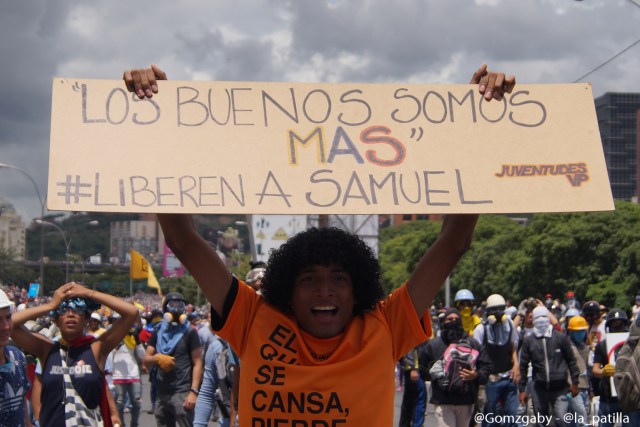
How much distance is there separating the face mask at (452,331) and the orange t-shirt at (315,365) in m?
7.14

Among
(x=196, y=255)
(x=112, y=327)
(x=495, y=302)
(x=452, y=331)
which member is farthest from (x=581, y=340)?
(x=196, y=255)

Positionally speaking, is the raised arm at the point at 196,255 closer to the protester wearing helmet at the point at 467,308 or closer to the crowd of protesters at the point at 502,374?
the crowd of protesters at the point at 502,374

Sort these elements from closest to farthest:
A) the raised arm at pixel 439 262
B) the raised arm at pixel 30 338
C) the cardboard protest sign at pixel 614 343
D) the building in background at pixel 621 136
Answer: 1. the raised arm at pixel 439 262
2. the raised arm at pixel 30 338
3. the cardboard protest sign at pixel 614 343
4. the building in background at pixel 621 136

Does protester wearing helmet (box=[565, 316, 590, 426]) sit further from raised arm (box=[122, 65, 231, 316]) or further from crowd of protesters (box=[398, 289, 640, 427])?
raised arm (box=[122, 65, 231, 316])

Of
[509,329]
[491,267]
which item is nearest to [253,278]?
[509,329]

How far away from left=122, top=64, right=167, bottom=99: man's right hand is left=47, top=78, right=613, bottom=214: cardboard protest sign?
9cm

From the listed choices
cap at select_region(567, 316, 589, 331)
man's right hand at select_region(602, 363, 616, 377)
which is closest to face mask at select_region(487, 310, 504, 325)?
cap at select_region(567, 316, 589, 331)

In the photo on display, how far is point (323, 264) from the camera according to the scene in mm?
3695

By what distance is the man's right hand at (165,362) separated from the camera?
33.7 ft

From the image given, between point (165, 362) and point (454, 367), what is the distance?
304 centimetres

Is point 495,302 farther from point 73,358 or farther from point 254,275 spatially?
point 73,358

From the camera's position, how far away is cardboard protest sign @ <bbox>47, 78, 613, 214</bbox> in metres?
3.56

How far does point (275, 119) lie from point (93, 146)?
671mm

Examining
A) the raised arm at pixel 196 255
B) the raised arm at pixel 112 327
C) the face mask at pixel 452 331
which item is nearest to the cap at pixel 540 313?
the face mask at pixel 452 331
